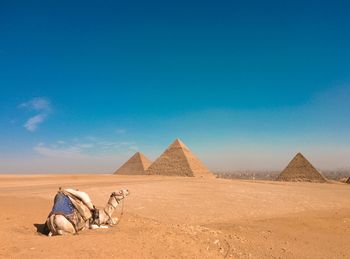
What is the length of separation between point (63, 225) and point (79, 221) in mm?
439

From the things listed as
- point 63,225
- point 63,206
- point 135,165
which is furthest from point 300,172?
point 63,225

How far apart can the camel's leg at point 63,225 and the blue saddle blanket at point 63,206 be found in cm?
14

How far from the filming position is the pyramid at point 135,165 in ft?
208

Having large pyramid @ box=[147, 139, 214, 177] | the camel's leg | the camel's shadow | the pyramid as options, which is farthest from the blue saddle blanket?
the pyramid

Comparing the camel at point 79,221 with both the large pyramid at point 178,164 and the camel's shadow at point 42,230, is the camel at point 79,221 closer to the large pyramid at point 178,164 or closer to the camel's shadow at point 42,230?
the camel's shadow at point 42,230

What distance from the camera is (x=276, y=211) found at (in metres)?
12.4

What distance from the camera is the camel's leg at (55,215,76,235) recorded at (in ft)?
21.6

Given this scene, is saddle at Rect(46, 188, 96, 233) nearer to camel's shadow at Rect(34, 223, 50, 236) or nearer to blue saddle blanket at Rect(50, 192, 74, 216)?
blue saddle blanket at Rect(50, 192, 74, 216)

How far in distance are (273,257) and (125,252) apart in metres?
2.78

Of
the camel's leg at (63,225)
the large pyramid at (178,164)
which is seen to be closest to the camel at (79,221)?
the camel's leg at (63,225)

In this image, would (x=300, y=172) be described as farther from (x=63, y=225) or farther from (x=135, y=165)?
(x=63, y=225)

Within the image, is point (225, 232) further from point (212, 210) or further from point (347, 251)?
point (212, 210)

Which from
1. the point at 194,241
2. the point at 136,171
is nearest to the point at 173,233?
the point at 194,241

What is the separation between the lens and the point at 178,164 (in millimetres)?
53062
